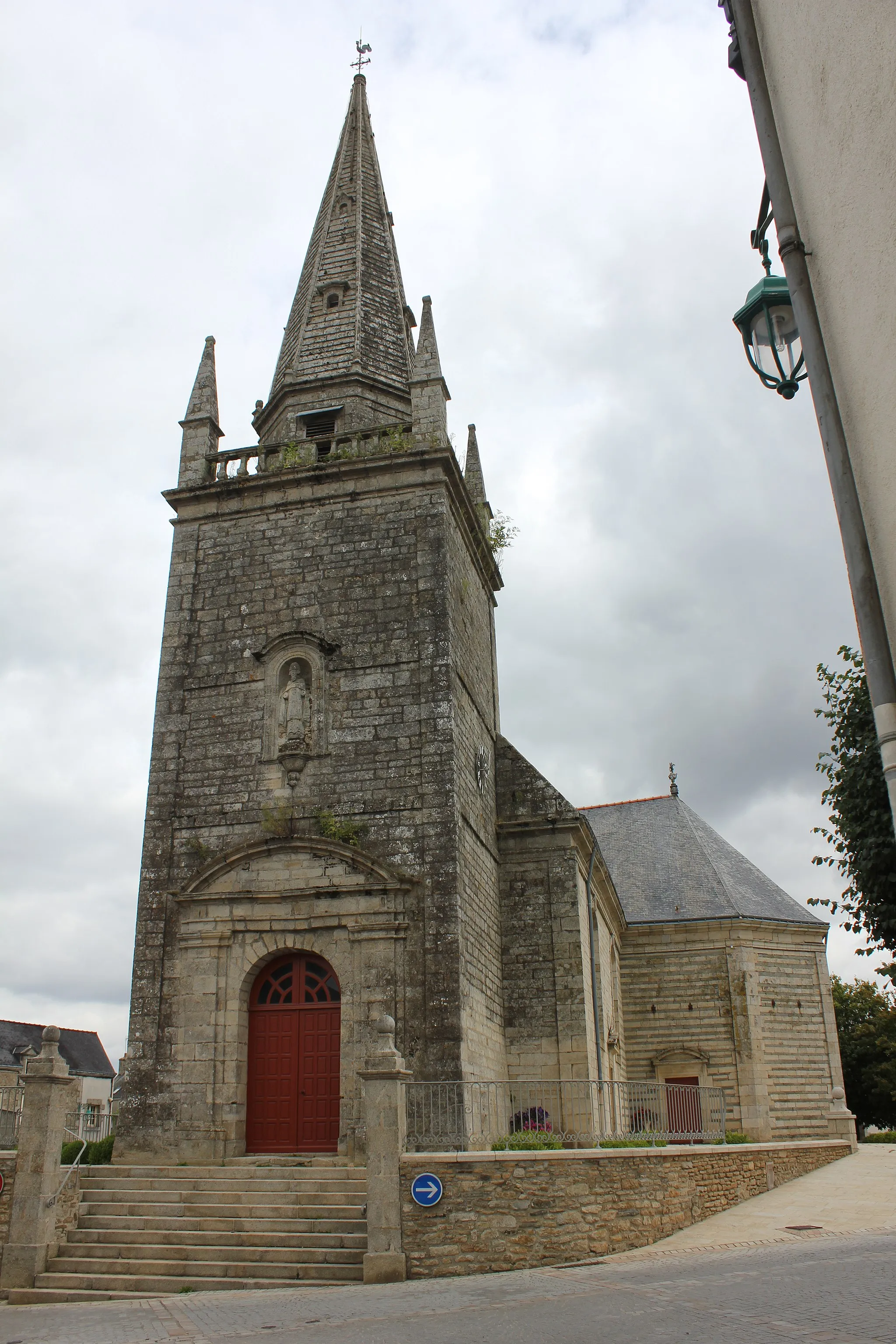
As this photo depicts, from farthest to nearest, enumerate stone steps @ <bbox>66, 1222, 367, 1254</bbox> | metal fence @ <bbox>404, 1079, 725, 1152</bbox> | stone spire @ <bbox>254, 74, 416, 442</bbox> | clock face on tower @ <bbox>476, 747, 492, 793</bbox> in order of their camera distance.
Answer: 1. stone spire @ <bbox>254, 74, 416, 442</bbox>
2. clock face on tower @ <bbox>476, 747, 492, 793</bbox>
3. metal fence @ <bbox>404, 1079, 725, 1152</bbox>
4. stone steps @ <bbox>66, 1222, 367, 1254</bbox>

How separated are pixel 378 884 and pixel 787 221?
33.2 feet

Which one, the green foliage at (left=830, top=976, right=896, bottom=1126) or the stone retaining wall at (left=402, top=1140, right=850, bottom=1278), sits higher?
the green foliage at (left=830, top=976, right=896, bottom=1126)

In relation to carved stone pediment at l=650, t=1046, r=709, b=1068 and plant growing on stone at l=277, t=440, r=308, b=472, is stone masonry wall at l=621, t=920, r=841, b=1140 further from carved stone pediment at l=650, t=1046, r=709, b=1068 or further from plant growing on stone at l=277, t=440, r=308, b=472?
plant growing on stone at l=277, t=440, r=308, b=472

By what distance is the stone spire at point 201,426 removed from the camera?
16.2 m

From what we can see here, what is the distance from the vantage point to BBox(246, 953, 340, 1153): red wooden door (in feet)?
40.9

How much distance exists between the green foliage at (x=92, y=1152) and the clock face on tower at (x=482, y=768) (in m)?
6.90

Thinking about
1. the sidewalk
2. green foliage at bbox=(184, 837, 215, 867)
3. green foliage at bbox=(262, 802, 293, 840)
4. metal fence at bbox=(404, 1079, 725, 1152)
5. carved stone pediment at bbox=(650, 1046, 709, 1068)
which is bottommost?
the sidewalk

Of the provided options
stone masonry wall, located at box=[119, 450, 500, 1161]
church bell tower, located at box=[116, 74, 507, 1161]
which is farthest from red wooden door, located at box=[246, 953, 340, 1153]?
stone masonry wall, located at box=[119, 450, 500, 1161]


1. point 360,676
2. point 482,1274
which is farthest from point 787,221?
point 360,676

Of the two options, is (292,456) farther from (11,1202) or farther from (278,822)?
(11,1202)

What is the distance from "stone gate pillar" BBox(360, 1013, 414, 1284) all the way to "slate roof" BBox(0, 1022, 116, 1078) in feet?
92.1

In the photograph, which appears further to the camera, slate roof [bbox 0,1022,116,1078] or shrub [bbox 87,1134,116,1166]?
slate roof [bbox 0,1022,116,1078]

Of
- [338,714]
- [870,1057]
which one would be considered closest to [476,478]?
[338,714]

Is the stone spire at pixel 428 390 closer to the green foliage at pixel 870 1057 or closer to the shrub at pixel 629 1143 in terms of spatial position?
the shrub at pixel 629 1143
